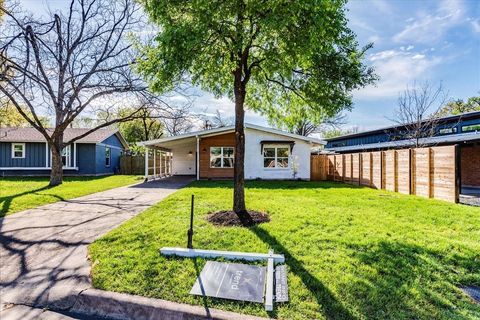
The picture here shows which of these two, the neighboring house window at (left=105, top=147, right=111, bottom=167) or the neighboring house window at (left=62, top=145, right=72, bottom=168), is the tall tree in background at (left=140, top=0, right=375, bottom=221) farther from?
the neighboring house window at (left=105, top=147, right=111, bottom=167)

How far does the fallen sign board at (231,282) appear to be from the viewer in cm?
314

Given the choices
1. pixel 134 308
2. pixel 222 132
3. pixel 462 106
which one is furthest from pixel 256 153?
pixel 462 106

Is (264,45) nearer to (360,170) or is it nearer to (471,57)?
(360,170)

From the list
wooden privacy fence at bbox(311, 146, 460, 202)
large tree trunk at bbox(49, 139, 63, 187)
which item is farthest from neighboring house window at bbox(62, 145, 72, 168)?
wooden privacy fence at bbox(311, 146, 460, 202)

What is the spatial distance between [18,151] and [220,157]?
15.1 metres

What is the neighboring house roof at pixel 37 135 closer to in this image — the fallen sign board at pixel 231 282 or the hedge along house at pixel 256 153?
the hedge along house at pixel 256 153

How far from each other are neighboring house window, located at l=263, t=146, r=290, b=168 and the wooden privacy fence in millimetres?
3391

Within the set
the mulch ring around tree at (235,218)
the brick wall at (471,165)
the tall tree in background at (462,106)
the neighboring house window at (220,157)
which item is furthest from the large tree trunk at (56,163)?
the tall tree in background at (462,106)

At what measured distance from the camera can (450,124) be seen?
19.0 meters

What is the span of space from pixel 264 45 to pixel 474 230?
5.70 metres

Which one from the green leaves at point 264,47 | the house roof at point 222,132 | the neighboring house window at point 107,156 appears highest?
the green leaves at point 264,47

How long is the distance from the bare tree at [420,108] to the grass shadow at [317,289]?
15.4 meters

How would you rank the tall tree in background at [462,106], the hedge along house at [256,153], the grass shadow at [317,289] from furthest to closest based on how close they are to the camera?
the tall tree in background at [462,106]
the hedge along house at [256,153]
the grass shadow at [317,289]

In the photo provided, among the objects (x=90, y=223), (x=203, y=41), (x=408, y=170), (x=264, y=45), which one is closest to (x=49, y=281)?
(x=90, y=223)
